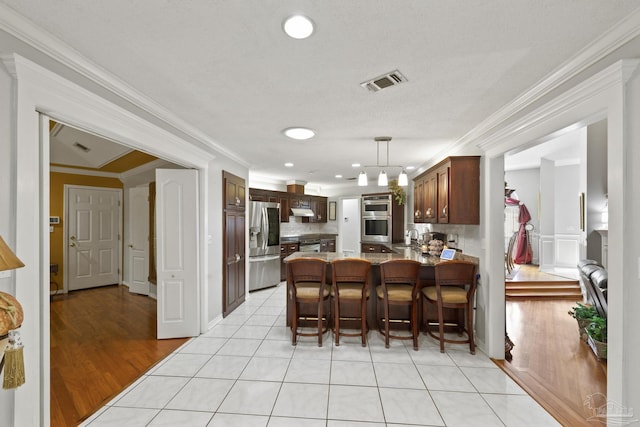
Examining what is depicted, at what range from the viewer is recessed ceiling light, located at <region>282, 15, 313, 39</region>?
1.46 metres

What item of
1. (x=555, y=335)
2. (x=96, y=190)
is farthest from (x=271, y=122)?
(x=96, y=190)

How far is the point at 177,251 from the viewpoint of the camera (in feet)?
11.7

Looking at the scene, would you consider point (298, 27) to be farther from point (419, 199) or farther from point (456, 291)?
point (419, 199)

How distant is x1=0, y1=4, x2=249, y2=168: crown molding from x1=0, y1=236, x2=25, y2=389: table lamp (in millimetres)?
1189

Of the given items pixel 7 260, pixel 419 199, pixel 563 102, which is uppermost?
pixel 563 102

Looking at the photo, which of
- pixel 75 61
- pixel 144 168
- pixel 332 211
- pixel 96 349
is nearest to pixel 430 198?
pixel 75 61

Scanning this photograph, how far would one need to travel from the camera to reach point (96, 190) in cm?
607

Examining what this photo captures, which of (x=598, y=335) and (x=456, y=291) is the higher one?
(x=456, y=291)

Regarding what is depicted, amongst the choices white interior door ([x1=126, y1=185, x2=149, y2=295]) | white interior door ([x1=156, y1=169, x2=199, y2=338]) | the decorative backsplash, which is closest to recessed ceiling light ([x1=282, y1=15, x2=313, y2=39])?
white interior door ([x1=156, y1=169, x2=199, y2=338])

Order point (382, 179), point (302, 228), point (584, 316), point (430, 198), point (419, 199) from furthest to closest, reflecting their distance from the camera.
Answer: point (302, 228)
point (419, 199)
point (430, 198)
point (382, 179)
point (584, 316)

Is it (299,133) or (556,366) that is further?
(299,133)

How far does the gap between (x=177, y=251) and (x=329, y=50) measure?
301cm

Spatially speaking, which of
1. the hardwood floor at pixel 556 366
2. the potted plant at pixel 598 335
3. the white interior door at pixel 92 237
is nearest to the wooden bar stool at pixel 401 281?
the hardwood floor at pixel 556 366

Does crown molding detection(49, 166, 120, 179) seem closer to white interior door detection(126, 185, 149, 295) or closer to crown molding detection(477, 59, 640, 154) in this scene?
white interior door detection(126, 185, 149, 295)
